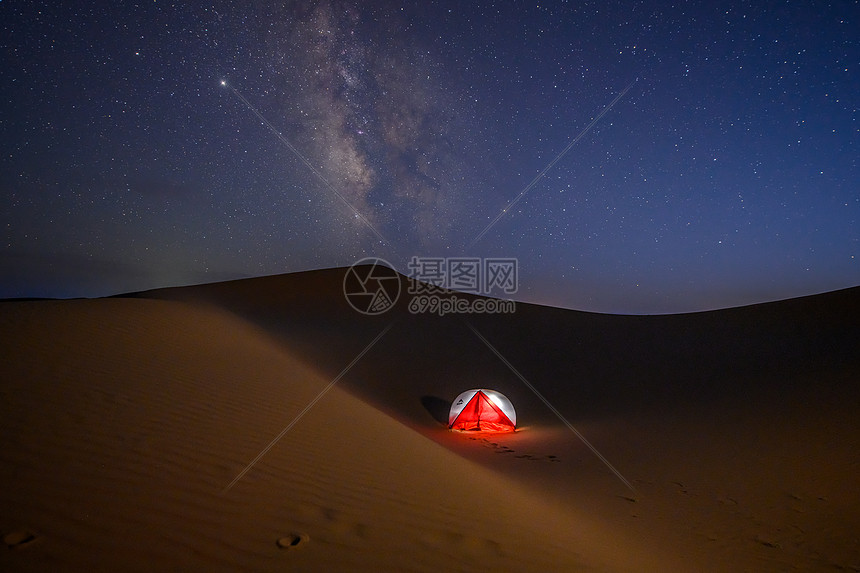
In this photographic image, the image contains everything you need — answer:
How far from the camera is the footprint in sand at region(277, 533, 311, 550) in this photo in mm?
2933

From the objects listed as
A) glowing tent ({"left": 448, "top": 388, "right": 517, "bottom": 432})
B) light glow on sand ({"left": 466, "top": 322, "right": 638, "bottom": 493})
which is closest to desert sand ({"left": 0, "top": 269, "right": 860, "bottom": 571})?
light glow on sand ({"left": 466, "top": 322, "right": 638, "bottom": 493})

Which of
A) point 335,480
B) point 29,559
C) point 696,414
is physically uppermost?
point 696,414

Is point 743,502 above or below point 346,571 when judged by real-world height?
above

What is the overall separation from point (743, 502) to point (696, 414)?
5035 millimetres

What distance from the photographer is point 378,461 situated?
5.27 m

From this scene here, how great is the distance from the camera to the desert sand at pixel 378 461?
9.86 feet

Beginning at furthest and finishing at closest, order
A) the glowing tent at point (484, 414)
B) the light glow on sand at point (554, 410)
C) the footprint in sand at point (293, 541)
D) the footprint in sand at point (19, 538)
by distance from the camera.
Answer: the glowing tent at point (484, 414) → the light glow on sand at point (554, 410) → the footprint in sand at point (293, 541) → the footprint in sand at point (19, 538)

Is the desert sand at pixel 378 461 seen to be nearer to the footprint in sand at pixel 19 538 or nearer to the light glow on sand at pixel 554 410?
the footprint in sand at pixel 19 538

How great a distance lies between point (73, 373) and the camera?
617 centimetres

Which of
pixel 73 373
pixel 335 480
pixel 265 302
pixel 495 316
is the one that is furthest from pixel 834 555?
pixel 265 302

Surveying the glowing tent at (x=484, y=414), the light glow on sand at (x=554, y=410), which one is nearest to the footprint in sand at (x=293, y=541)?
the light glow on sand at (x=554, y=410)

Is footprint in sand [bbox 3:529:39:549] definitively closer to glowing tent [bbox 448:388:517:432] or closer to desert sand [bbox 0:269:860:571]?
desert sand [bbox 0:269:860:571]

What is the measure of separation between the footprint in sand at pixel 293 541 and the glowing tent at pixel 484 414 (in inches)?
297

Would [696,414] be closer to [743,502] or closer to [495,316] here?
[743,502]
